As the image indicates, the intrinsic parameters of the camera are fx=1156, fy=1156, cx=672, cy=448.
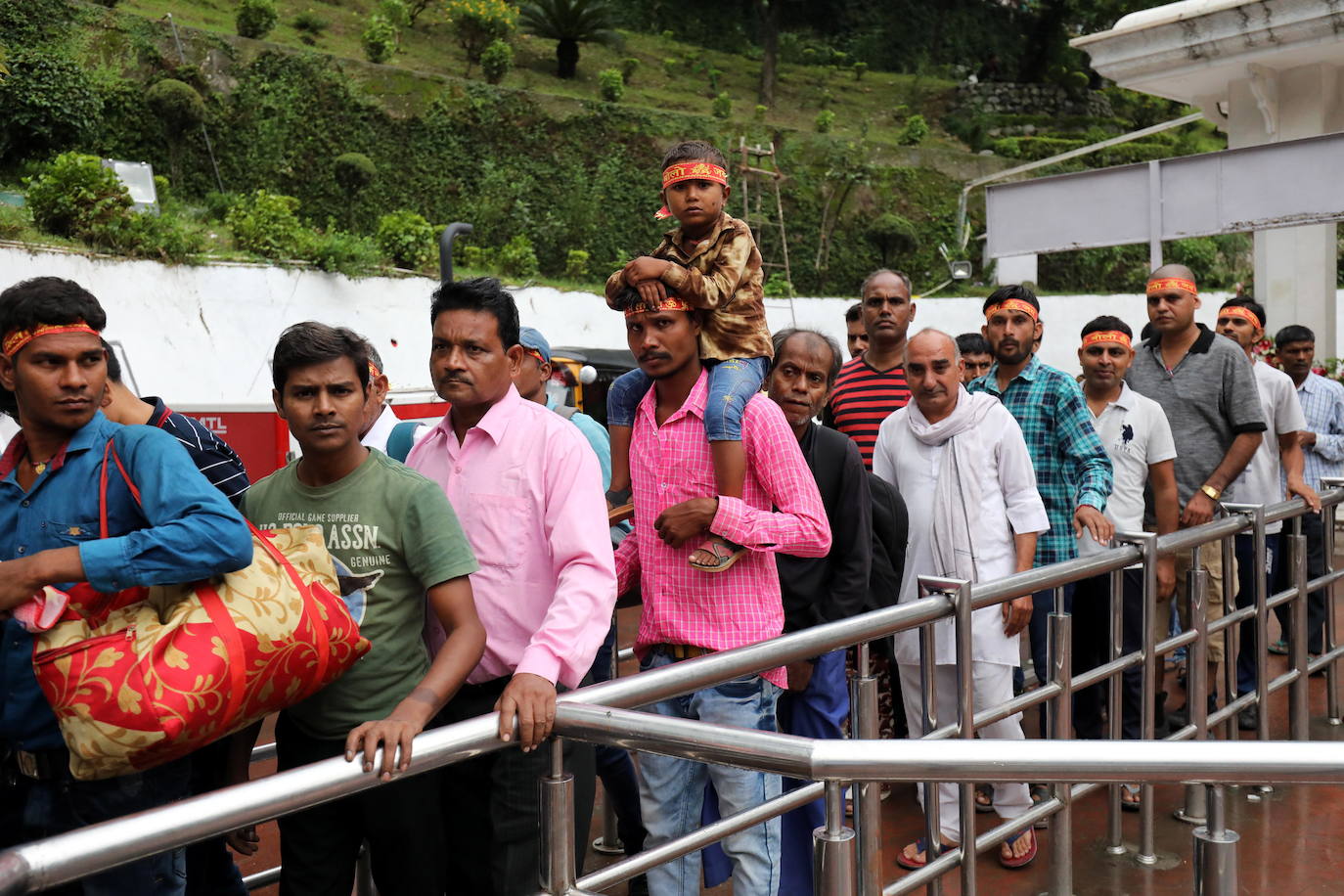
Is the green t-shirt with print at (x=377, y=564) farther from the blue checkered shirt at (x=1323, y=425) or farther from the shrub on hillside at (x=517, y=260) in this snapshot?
the shrub on hillside at (x=517, y=260)

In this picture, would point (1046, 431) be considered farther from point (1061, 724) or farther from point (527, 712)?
point (527, 712)

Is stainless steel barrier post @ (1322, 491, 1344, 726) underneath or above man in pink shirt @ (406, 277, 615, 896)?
underneath

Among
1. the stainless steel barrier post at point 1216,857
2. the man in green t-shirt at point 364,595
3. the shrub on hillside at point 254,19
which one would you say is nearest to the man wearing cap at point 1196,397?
the stainless steel barrier post at point 1216,857

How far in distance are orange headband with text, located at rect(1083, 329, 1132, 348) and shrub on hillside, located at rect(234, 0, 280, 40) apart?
21.0 metres

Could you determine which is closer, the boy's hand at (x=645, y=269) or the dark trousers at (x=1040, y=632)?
the boy's hand at (x=645, y=269)

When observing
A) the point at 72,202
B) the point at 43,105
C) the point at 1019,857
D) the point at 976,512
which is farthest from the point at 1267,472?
the point at 43,105

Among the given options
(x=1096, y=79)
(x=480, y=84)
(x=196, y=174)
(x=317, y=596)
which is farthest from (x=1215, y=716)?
(x=1096, y=79)

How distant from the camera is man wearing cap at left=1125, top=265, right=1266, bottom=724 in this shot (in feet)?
15.5

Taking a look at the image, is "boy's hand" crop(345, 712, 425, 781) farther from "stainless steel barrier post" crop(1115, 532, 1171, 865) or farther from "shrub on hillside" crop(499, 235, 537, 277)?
"shrub on hillside" crop(499, 235, 537, 277)

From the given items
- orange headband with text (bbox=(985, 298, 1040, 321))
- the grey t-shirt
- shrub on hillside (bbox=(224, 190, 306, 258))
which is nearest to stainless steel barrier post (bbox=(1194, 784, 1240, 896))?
orange headband with text (bbox=(985, 298, 1040, 321))

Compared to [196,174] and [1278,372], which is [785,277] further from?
[1278,372]

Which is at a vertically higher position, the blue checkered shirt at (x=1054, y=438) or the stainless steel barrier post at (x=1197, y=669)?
the blue checkered shirt at (x=1054, y=438)

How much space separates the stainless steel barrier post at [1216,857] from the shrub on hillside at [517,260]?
18875 millimetres

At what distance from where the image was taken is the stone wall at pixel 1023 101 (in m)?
36.8
